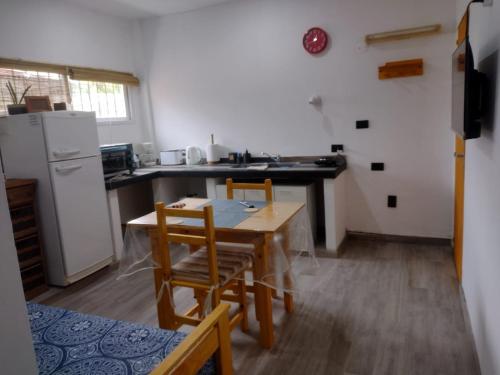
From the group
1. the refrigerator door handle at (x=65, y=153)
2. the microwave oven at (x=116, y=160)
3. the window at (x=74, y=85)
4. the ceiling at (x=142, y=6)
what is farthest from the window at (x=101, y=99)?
the refrigerator door handle at (x=65, y=153)

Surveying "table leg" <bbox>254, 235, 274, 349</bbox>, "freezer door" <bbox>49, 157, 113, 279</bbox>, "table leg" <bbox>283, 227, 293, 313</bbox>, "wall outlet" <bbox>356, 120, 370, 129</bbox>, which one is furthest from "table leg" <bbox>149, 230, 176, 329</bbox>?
"wall outlet" <bbox>356, 120, 370, 129</bbox>

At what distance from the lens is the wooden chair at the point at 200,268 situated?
200 centimetres

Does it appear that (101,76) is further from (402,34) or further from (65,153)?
(402,34)

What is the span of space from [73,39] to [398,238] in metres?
3.89

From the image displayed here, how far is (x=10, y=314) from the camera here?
Result: 2.28ft

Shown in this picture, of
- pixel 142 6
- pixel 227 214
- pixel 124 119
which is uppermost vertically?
pixel 142 6

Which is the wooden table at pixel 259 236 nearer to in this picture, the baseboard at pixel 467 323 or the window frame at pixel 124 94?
the baseboard at pixel 467 323

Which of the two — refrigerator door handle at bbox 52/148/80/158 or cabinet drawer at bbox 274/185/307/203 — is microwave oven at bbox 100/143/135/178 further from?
cabinet drawer at bbox 274/185/307/203

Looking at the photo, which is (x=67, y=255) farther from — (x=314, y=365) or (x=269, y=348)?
(x=314, y=365)

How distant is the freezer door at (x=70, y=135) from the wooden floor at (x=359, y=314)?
1.13 m

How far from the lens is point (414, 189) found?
3.65 metres

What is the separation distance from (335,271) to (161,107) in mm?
2970

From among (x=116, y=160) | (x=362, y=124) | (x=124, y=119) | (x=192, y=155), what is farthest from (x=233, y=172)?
(x=124, y=119)

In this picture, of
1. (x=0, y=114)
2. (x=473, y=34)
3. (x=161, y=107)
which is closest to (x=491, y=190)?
(x=473, y=34)
